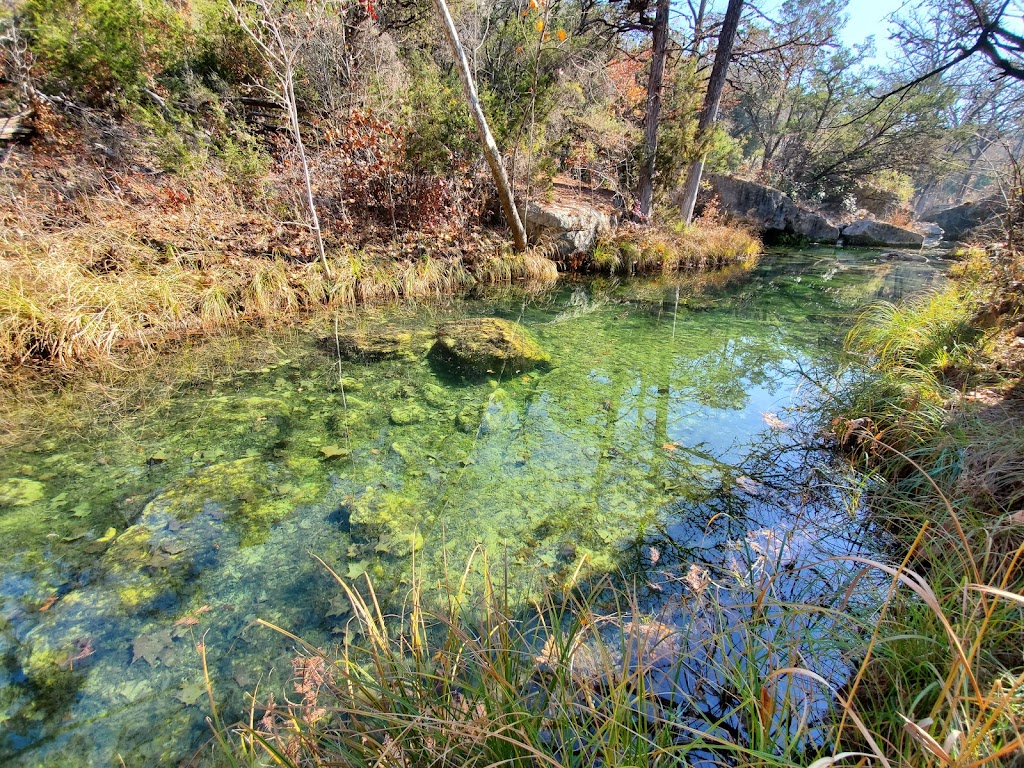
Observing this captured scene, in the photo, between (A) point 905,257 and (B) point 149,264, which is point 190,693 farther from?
(A) point 905,257

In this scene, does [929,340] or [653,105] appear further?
[653,105]

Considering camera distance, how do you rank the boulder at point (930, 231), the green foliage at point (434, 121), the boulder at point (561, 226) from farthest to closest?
the boulder at point (930, 231), the boulder at point (561, 226), the green foliage at point (434, 121)

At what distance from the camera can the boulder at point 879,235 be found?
16.0 meters

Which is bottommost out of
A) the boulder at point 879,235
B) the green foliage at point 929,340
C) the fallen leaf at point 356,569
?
the fallen leaf at point 356,569

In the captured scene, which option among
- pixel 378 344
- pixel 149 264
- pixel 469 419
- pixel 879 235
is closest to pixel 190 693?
pixel 469 419

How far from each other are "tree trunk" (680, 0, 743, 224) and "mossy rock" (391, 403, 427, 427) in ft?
33.0

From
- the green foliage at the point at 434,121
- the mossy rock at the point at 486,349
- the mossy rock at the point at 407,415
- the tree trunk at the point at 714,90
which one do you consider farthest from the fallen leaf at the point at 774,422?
the tree trunk at the point at 714,90

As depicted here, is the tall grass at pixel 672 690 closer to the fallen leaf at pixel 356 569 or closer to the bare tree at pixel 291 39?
the fallen leaf at pixel 356 569

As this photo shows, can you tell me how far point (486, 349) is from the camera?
16.2 feet

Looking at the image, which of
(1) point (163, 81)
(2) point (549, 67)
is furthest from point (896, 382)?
(1) point (163, 81)

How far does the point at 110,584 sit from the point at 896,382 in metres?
5.13

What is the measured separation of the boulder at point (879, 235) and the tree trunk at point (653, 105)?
→ 10.0 meters

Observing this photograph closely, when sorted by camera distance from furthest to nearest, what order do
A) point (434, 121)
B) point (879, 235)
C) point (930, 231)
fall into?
point (930, 231), point (879, 235), point (434, 121)

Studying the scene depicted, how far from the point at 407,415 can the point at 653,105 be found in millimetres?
10405
